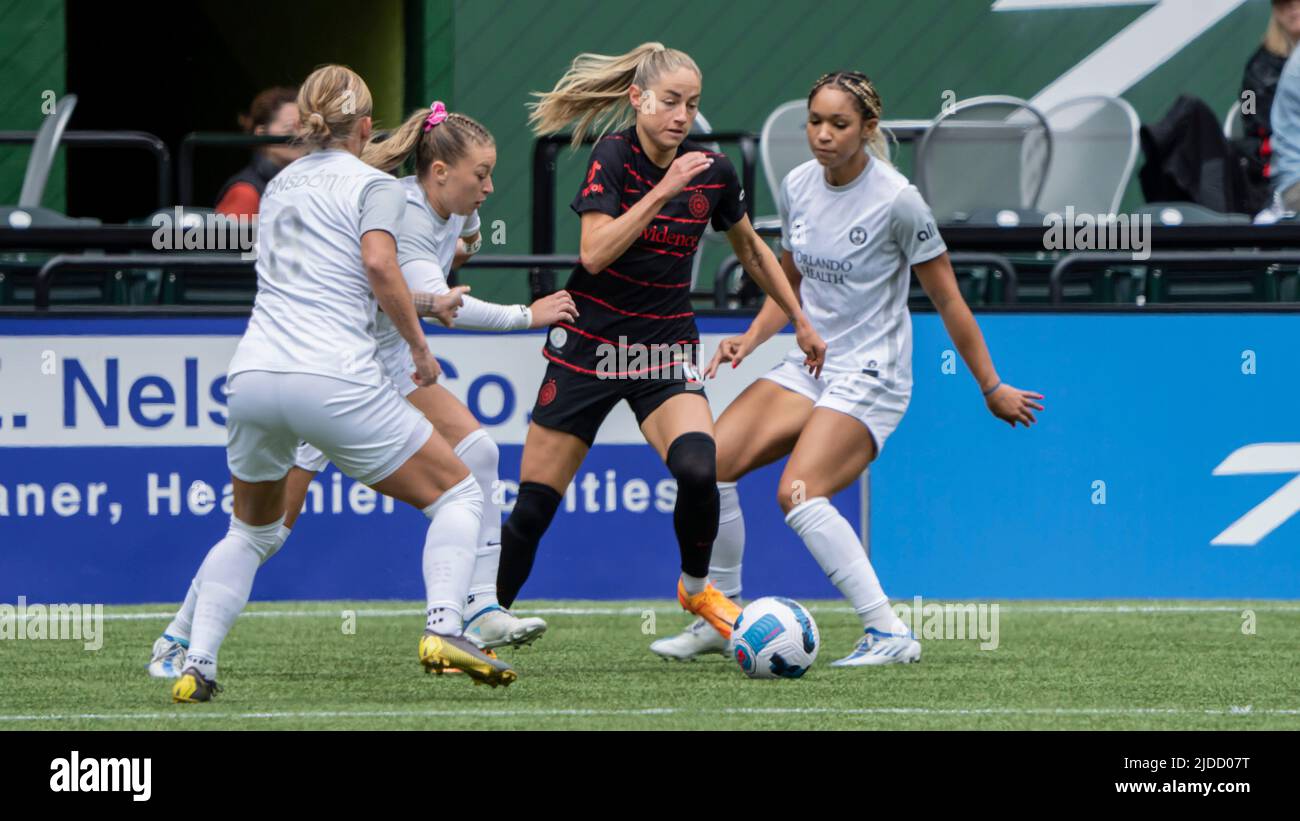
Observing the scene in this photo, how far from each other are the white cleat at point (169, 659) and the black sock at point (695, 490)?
154 cm

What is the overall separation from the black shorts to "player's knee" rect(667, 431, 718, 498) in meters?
0.21

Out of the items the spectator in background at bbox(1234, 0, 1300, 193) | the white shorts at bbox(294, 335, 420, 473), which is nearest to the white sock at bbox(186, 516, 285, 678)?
the white shorts at bbox(294, 335, 420, 473)

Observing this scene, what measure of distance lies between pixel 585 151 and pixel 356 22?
10.5 feet

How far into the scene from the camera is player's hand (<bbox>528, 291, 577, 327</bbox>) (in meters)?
6.36

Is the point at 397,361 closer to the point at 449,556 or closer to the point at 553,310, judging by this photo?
the point at 553,310

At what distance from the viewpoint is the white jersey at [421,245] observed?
656 centimetres

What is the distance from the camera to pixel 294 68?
558 inches

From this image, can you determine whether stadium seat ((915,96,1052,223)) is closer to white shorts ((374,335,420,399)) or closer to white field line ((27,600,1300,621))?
white field line ((27,600,1300,621))

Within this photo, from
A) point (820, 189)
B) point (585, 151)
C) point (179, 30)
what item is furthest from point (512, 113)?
point (820, 189)

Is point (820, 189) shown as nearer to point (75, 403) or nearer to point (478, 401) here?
point (478, 401)

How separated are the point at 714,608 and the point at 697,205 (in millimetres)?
1288

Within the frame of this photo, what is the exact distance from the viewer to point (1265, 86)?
1038cm

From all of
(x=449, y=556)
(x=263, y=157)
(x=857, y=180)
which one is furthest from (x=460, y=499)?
(x=263, y=157)

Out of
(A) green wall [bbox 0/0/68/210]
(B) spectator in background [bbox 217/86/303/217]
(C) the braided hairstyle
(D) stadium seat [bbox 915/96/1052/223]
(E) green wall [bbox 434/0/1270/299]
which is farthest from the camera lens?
(E) green wall [bbox 434/0/1270/299]
